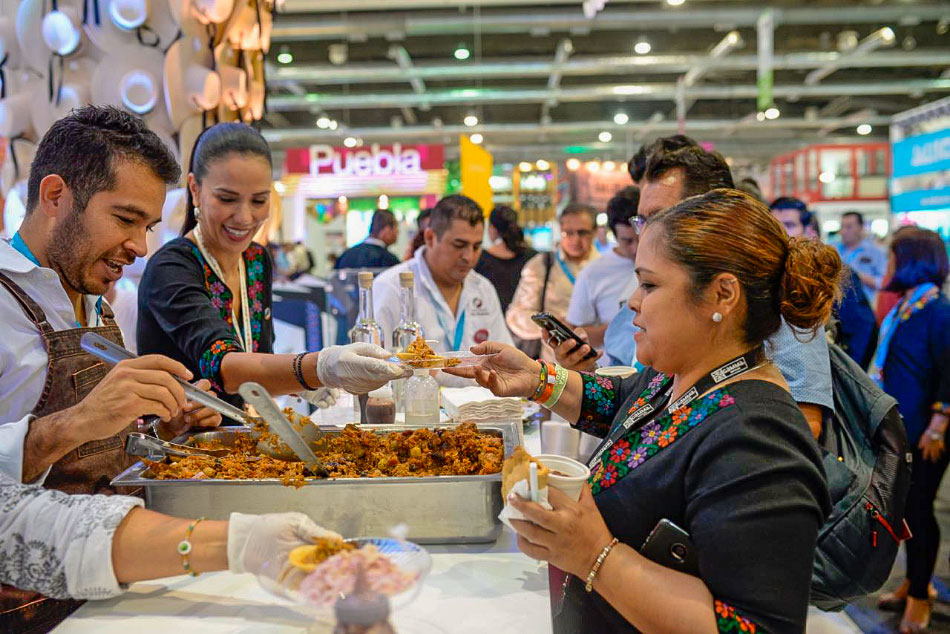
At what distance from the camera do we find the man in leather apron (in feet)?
4.71

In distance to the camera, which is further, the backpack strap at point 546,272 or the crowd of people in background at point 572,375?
the backpack strap at point 546,272

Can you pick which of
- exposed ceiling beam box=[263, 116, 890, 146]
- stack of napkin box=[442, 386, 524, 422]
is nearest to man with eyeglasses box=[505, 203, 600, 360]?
stack of napkin box=[442, 386, 524, 422]

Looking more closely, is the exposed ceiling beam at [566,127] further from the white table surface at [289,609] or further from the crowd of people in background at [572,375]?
the white table surface at [289,609]

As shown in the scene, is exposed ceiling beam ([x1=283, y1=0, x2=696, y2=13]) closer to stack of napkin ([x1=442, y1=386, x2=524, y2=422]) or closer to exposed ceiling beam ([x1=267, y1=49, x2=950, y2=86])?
exposed ceiling beam ([x1=267, y1=49, x2=950, y2=86])

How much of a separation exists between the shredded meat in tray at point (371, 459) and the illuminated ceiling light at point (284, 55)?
43.1ft

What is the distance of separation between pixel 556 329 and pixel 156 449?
1.26 m

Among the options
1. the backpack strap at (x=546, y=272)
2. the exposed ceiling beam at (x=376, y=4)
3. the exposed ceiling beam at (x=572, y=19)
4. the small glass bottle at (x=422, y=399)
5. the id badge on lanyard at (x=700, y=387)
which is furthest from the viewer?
the exposed ceiling beam at (x=572, y=19)

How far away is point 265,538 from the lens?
1.11 metres

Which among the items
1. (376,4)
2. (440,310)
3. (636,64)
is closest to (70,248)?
(440,310)

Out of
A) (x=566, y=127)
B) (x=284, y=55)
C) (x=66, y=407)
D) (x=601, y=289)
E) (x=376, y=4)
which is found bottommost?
(x=66, y=407)

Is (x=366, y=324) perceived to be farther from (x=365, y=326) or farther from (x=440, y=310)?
(x=440, y=310)

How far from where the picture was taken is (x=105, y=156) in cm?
169

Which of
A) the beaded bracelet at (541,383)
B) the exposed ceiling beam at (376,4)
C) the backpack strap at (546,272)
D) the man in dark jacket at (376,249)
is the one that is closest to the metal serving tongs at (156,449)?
the beaded bracelet at (541,383)

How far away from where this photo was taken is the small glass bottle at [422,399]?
2295 mm
